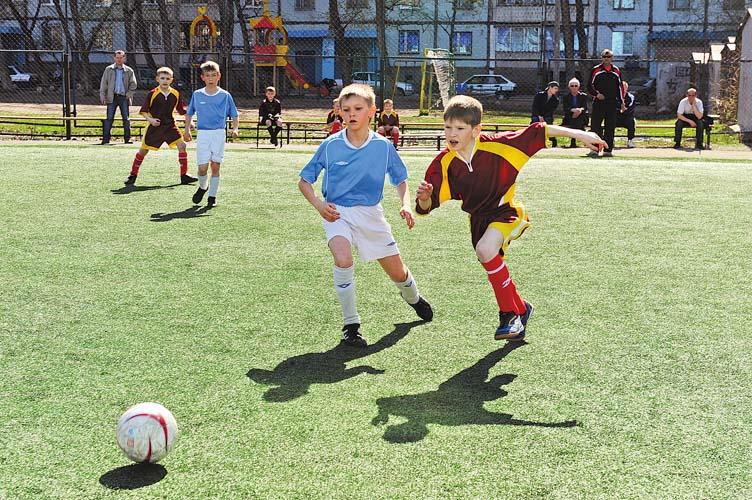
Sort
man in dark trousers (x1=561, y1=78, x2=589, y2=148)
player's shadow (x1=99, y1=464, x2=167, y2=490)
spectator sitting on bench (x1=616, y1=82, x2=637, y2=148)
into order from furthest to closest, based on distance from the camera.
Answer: spectator sitting on bench (x1=616, y1=82, x2=637, y2=148) < man in dark trousers (x1=561, y1=78, x2=589, y2=148) < player's shadow (x1=99, y1=464, x2=167, y2=490)

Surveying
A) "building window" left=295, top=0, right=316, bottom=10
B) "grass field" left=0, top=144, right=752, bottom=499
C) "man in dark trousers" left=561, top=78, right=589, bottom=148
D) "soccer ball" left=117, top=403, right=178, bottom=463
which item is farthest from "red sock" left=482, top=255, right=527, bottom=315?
"building window" left=295, top=0, right=316, bottom=10

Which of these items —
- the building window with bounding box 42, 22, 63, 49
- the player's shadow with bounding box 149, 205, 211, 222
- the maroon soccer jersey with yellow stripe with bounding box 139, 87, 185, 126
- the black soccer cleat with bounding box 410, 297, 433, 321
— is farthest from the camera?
the building window with bounding box 42, 22, 63, 49

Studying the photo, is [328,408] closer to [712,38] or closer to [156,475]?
[156,475]

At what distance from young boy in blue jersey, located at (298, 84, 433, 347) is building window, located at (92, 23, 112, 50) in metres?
54.6

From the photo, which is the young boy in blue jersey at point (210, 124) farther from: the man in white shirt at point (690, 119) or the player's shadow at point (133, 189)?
the man in white shirt at point (690, 119)

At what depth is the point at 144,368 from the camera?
537 cm

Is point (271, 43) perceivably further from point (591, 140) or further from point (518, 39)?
point (591, 140)

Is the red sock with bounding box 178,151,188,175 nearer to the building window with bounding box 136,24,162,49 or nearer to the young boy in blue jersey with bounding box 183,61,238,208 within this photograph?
the young boy in blue jersey with bounding box 183,61,238,208

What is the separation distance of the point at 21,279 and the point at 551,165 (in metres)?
11.3

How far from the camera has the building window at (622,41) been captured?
5862 centimetres

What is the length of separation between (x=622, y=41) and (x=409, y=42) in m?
13.1

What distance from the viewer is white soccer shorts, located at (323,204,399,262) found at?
6.11 metres

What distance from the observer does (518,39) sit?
58625 mm

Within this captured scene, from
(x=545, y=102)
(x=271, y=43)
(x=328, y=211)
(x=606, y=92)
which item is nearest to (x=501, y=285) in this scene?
(x=328, y=211)
